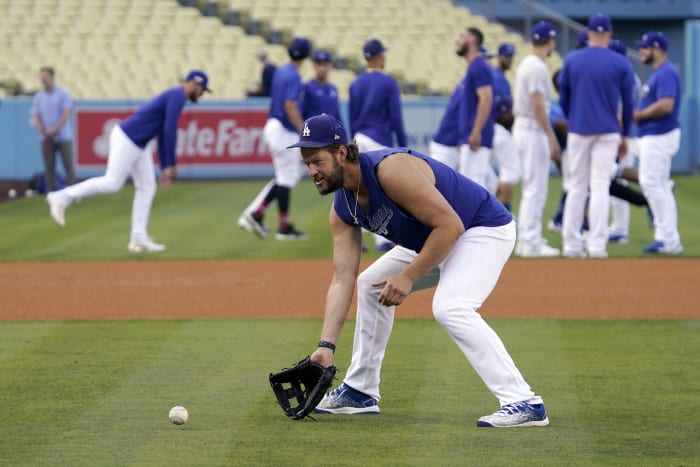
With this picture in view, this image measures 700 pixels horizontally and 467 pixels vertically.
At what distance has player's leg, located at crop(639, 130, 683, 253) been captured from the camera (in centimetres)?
1316

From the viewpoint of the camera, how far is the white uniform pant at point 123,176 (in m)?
13.5

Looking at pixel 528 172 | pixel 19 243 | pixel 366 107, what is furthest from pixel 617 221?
pixel 19 243

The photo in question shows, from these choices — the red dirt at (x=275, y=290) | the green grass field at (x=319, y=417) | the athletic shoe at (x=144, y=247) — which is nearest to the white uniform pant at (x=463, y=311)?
the green grass field at (x=319, y=417)

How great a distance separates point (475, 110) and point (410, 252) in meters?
6.66

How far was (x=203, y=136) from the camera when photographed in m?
24.7

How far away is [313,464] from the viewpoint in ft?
18.0

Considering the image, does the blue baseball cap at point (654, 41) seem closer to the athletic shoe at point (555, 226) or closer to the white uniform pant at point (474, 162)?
the white uniform pant at point (474, 162)

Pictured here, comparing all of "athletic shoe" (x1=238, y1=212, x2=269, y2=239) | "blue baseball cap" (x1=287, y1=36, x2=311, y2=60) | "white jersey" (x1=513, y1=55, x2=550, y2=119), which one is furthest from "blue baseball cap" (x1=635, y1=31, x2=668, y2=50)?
"athletic shoe" (x1=238, y1=212, x2=269, y2=239)

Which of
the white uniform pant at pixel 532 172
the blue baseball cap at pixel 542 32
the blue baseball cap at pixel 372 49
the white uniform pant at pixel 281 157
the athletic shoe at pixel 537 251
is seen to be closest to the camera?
the blue baseball cap at pixel 542 32

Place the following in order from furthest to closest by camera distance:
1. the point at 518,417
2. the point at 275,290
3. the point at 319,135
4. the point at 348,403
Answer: the point at 275,290, the point at 348,403, the point at 518,417, the point at 319,135

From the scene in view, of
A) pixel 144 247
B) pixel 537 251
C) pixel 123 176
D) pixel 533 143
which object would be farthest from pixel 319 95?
pixel 537 251

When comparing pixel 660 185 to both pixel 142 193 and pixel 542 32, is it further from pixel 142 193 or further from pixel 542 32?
pixel 142 193

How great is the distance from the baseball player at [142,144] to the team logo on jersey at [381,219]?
7.45 meters

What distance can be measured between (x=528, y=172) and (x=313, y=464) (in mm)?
8052
